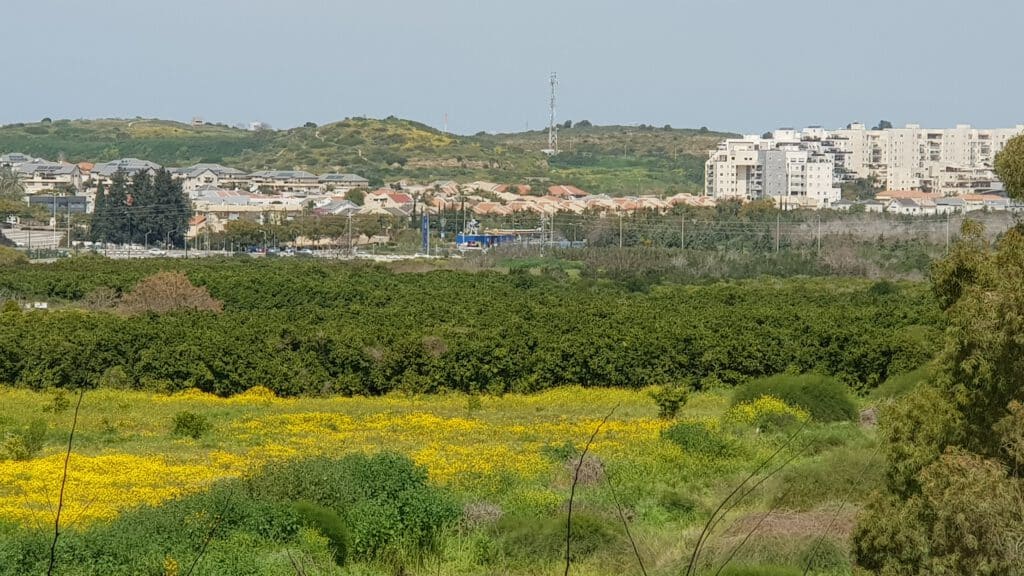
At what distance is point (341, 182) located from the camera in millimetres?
156500

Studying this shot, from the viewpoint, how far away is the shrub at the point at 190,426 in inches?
918

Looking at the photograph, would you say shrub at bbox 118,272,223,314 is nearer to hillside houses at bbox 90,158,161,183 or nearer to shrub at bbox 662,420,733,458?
shrub at bbox 662,420,733,458

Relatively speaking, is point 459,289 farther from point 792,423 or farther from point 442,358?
point 792,423

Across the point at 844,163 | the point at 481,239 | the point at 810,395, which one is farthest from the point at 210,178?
the point at 810,395

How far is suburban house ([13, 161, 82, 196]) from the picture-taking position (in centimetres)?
15462

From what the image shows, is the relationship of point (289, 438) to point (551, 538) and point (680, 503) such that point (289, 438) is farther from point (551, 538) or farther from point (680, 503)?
point (551, 538)

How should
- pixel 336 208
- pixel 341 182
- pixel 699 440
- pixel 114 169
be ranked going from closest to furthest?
1. pixel 699 440
2. pixel 336 208
3. pixel 341 182
4. pixel 114 169

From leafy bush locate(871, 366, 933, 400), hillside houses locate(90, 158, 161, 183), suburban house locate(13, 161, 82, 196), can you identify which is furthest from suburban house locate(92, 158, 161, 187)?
leafy bush locate(871, 366, 933, 400)

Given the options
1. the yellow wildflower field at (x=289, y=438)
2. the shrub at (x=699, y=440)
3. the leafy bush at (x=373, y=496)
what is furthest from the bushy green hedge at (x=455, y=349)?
the leafy bush at (x=373, y=496)

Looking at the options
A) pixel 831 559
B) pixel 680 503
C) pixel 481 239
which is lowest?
pixel 481 239

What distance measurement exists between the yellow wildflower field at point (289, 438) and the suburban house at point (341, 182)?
403 ft

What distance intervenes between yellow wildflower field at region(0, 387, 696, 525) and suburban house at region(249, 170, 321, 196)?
123 m

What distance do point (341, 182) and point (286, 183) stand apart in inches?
246

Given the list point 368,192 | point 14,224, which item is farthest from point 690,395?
point 368,192
